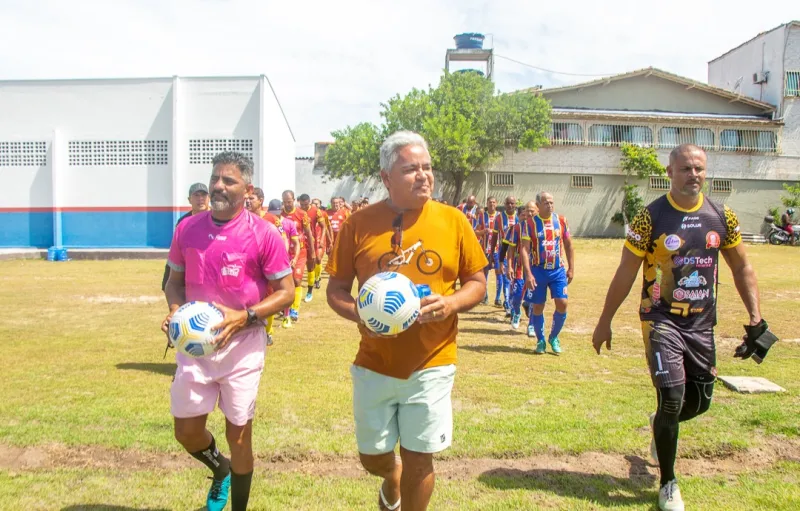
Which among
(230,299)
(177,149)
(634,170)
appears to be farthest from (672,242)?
(634,170)

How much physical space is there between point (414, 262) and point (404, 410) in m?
0.78

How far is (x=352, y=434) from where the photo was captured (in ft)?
18.0

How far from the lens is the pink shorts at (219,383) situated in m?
3.68

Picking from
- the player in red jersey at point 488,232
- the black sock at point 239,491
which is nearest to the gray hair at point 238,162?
the black sock at point 239,491

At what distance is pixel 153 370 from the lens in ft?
25.5

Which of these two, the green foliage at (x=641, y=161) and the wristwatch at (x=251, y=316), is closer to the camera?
the wristwatch at (x=251, y=316)

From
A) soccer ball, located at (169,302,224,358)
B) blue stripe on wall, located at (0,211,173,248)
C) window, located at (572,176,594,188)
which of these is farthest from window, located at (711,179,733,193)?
soccer ball, located at (169,302,224,358)

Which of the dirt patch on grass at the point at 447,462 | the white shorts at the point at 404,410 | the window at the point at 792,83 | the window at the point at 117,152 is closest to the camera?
the white shorts at the point at 404,410

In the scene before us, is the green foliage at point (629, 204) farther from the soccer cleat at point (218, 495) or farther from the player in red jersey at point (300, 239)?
the soccer cleat at point (218, 495)

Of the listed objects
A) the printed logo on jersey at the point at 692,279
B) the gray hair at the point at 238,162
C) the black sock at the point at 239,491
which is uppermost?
the gray hair at the point at 238,162

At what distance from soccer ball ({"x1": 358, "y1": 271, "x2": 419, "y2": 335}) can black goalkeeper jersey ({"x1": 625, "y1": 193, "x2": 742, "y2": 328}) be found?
6.57 ft

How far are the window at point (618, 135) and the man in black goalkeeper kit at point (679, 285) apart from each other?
3929cm

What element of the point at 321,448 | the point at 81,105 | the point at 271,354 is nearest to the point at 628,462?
the point at 321,448

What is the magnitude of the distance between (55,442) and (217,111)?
27.0 metres
